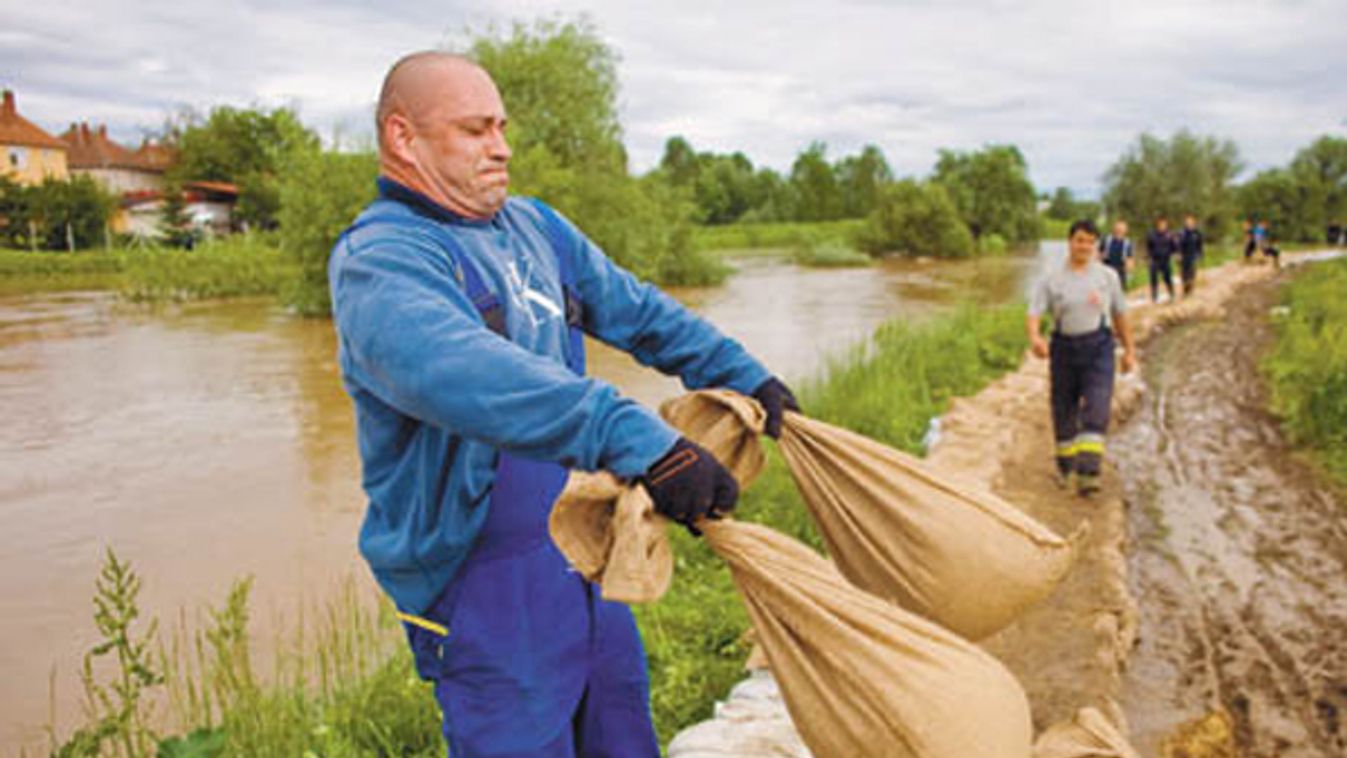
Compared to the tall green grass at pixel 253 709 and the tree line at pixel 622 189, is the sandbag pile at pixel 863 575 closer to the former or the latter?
the tall green grass at pixel 253 709

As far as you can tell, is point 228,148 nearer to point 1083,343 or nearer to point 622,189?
point 622,189

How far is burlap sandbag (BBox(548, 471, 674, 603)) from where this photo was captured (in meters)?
1.33

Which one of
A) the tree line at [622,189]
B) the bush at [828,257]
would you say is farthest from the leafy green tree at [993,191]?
the bush at [828,257]

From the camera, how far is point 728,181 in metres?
77.6

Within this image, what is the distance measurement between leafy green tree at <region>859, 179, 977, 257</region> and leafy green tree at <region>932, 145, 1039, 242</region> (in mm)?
6042

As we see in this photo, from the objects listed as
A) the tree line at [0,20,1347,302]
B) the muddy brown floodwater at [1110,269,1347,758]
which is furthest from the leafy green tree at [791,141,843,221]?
the muddy brown floodwater at [1110,269,1347,758]

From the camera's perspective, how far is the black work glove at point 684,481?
1325 mm

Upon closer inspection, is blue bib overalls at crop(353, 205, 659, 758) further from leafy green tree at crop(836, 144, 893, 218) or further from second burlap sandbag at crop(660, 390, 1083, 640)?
leafy green tree at crop(836, 144, 893, 218)

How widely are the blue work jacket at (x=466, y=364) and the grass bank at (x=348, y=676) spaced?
1.03 m

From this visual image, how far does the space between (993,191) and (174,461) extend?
45.9 m

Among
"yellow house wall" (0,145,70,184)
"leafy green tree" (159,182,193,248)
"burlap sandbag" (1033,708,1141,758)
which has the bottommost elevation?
"burlap sandbag" (1033,708,1141,758)

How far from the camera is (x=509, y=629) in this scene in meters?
1.62

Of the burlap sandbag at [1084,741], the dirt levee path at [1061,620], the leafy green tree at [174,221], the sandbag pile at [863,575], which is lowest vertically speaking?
the dirt levee path at [1061,620]

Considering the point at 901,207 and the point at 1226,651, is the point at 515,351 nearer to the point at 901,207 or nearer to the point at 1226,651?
the point at 1226,651
